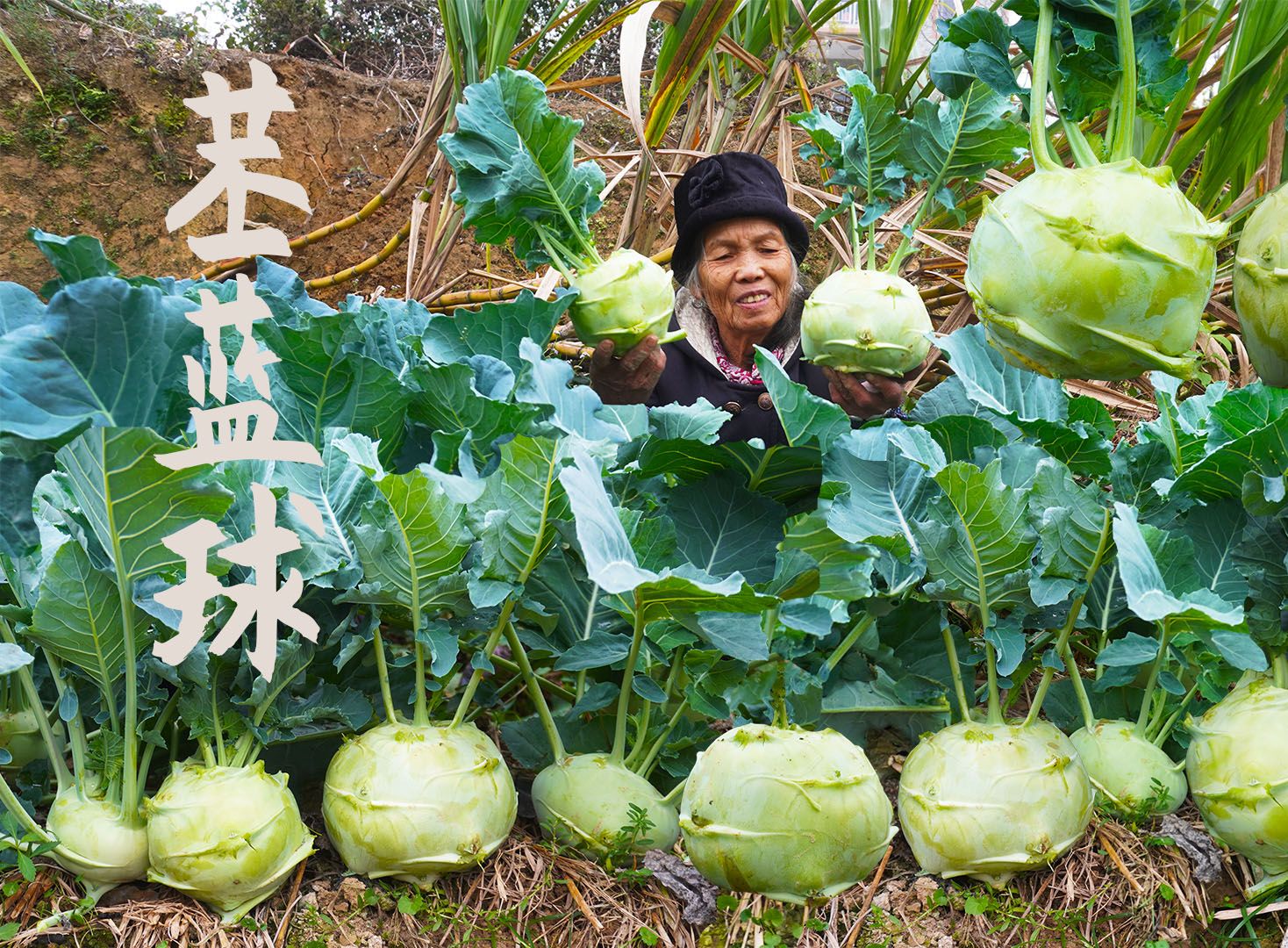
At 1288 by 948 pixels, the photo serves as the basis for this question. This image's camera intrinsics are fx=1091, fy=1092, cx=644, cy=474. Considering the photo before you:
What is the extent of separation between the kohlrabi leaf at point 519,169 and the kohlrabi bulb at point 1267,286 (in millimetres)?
1041

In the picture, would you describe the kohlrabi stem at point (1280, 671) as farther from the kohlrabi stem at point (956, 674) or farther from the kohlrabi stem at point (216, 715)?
the kohlrabi stem at point (216, 715)

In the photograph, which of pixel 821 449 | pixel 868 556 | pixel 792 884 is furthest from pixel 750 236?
pixel 792 884

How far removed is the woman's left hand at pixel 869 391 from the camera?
1797mm

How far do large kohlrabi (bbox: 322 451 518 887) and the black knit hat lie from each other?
1223mm

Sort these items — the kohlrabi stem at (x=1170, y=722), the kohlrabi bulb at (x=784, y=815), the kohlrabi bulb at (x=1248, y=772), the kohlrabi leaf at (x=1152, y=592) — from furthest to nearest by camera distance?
1. the kohlrabi stem at (x=1170, y=722)
2. the kohlrabi bulb at (x=1248, y=772)
3. the kohlrabi bulb at (x=784, y=815)
4. the kohlrabi leaf at (x=1152, y=592)

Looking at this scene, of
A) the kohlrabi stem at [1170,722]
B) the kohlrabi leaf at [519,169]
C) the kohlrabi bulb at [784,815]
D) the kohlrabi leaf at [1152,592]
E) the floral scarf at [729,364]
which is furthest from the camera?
the floral scarf at [729,364]

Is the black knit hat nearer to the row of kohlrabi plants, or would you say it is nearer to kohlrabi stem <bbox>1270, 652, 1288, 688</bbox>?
the row of kohlrabi plants

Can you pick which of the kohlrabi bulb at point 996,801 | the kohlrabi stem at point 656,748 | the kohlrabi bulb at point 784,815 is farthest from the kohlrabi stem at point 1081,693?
the kohlrabi stem at point 656,748

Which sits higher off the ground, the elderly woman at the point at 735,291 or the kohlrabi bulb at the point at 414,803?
the elderly woman at the point at 735,291

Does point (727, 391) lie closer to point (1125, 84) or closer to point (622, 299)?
point (622, 299)

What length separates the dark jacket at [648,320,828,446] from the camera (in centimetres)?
223

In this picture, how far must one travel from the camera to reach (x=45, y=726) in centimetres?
129

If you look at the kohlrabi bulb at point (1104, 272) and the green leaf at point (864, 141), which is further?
the green leaf at point (864, 141)

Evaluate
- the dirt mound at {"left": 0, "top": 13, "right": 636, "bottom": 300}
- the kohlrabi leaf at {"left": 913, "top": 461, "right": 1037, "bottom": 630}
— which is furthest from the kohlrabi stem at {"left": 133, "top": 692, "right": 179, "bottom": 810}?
the dirt mound at {"left": 0, "top": 13, "right": 636, "bottom": 300}
